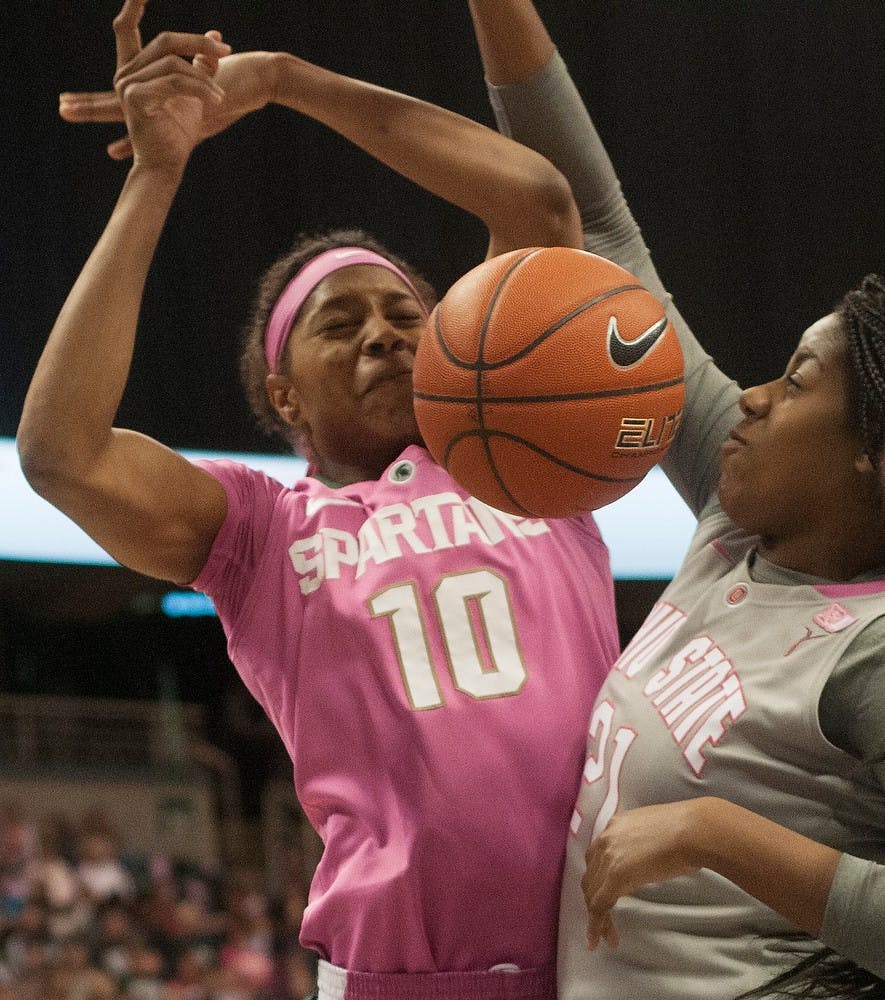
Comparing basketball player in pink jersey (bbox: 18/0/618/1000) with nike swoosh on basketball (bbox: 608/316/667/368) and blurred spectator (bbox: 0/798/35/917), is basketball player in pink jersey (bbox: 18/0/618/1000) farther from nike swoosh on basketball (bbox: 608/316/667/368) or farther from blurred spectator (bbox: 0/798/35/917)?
blurred spectator (bbox: 0/798/35/917)

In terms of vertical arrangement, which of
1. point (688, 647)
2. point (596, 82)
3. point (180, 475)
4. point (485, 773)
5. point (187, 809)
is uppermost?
point (596, 82)

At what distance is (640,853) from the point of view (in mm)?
1526

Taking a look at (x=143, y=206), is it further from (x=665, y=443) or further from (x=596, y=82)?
(x=596, y=82)

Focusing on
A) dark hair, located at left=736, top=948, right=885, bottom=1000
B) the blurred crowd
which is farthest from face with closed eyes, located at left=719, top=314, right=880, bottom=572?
the blurred crowd

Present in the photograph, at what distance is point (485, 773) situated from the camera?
1844mm

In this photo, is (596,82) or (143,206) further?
(596,82)

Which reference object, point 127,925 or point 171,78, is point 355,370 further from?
point 127,925

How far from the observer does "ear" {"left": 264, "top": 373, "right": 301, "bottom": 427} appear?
2295mm

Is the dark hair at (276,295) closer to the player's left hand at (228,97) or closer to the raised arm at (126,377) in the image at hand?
the player's left hand at (228,97)

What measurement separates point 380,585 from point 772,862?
680 mm

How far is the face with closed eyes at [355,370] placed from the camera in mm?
2133

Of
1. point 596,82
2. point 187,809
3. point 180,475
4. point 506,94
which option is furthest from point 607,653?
point 187,809

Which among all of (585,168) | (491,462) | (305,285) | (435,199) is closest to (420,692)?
(491,462)

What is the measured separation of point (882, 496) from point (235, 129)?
457 cm
